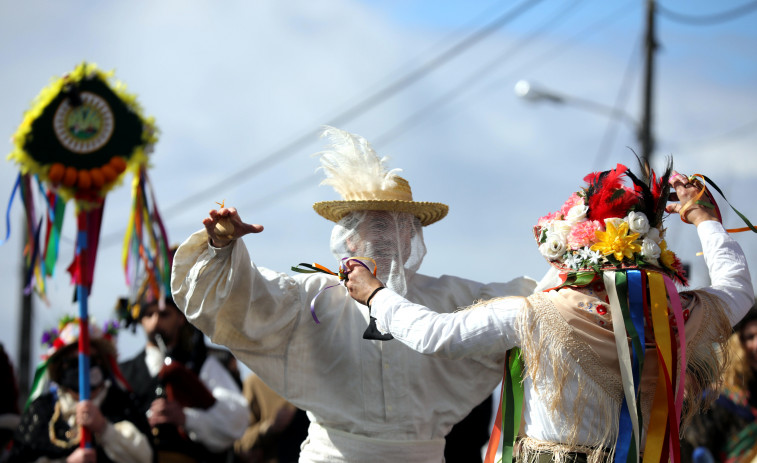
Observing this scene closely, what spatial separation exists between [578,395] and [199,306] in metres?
1.51

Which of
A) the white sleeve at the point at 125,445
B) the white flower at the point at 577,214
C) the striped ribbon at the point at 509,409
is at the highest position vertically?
the white flower at the point at 577,214

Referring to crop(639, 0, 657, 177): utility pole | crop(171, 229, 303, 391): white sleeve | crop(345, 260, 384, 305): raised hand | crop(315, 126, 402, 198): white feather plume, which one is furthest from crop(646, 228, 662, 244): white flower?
crop(639, 0, 657, 177): utility pole

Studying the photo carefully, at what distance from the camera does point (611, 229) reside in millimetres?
2857

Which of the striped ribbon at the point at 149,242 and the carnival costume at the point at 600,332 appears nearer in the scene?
the carnival costume at the point at 600,332

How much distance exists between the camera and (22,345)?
12461 mm

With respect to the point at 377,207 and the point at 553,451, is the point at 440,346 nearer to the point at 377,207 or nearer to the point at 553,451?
the point at 553,451

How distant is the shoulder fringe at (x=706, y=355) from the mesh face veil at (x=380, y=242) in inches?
48.6

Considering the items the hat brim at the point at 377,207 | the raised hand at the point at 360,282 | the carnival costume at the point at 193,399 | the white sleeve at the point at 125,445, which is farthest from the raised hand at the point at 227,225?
the white sleeve at the point at 125,445

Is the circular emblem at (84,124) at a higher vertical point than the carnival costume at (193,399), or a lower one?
higher

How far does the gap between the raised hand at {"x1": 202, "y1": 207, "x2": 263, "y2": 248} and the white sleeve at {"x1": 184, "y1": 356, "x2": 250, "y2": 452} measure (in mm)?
2880

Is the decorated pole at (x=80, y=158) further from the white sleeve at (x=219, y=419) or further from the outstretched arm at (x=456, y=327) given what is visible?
the outstretched arm at (x=456, y=327)

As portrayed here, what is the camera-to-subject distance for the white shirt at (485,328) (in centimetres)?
279

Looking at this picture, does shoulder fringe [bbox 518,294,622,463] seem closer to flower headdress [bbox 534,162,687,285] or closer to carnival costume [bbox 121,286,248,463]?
flower headdress [bbox 534,162,687,285]

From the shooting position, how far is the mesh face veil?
3.76 metres
